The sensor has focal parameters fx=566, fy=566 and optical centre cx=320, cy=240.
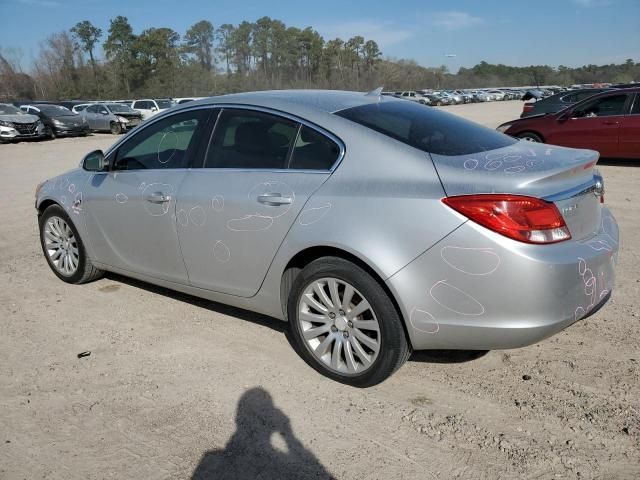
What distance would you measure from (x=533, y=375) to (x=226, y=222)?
206 cm

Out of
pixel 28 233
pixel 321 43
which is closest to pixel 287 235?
pixel 28 233

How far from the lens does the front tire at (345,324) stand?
298cm

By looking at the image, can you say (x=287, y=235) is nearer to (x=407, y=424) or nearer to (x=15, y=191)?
(x=407, y=424)

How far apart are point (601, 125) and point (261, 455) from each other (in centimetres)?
1032

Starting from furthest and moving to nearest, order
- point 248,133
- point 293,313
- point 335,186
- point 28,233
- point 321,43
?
point 321,43, point 28,233, point 248,133, point 293,313, point 335,186

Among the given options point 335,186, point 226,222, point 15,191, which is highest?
point 335,186

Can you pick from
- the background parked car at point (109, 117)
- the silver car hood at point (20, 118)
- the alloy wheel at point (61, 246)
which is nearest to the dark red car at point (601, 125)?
the alloy wheel at point (61, 246)

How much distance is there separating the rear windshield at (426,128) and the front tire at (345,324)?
81 cm

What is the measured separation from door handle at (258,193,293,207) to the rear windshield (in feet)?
1.99

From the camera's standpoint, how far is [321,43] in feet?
344

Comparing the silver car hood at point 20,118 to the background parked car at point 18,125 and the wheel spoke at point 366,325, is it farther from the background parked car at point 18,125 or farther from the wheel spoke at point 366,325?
the wheel spoke at point 366,325

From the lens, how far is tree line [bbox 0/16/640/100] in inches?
2830

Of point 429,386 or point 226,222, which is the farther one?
point 226,222

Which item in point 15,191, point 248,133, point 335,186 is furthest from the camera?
point 15,191
